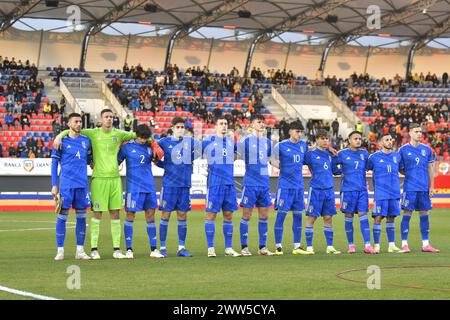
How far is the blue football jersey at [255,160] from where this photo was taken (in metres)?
14.4

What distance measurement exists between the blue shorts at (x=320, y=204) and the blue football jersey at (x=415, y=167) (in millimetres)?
1585

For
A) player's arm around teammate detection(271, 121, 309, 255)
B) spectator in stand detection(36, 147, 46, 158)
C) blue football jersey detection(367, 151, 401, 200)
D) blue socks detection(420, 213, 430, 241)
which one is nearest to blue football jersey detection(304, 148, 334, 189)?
player's arm around teammate detection(271, 121, 309, 255)

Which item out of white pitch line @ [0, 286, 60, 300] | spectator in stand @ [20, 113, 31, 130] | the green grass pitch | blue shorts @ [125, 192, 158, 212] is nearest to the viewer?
white pitch line @ [0, 286, 60, 300]

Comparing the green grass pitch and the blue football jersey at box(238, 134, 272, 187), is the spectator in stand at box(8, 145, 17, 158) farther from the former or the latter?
the blue football jersey at box(238, 134, 272, 187)

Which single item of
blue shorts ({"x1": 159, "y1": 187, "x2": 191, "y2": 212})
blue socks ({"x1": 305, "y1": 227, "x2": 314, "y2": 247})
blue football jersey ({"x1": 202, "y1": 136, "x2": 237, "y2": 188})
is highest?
blue football jersey ({"x1": 202, "y1": 136, "x2": 237, "y2": 188})

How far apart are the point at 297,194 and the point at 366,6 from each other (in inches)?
1390

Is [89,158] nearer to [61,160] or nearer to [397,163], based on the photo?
[61,160]

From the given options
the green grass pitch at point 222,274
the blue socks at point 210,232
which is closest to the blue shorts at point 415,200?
the green grass pitch at point 222,274

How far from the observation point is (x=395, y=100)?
53.1 meters

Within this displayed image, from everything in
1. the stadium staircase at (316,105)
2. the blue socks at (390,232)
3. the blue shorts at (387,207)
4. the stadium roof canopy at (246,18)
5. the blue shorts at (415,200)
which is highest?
the stadium roof canopy at (246,18)

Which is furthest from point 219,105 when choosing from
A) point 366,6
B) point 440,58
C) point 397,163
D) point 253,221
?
point 397,163

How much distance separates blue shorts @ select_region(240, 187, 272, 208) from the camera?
47.2ft

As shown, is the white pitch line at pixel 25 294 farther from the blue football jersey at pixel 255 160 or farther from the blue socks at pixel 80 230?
the blue football jersey at pixel 255 160

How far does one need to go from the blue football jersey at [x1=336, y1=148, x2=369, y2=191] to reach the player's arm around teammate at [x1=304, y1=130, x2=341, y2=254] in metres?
0.33
